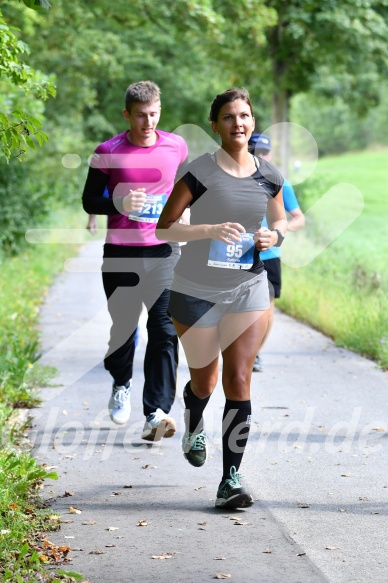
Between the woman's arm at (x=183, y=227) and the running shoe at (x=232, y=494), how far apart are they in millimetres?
1203

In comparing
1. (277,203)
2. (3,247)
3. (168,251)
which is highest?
(277,203)

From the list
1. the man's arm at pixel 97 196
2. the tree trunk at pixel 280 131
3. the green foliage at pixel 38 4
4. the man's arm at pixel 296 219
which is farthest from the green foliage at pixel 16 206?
the green foliage at pixel 38 4

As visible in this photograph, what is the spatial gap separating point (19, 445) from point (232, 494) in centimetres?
206

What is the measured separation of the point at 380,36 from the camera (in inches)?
1022

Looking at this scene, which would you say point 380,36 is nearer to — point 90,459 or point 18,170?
point 18,170

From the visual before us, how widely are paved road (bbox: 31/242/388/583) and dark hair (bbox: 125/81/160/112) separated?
2.22m

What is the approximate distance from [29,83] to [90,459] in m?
2.39

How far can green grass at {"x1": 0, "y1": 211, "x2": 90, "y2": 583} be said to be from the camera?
4750mm

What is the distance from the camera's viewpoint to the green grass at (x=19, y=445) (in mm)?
4750

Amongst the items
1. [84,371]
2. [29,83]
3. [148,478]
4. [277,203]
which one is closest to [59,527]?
[148,478]

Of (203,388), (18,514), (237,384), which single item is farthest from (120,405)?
(18,514)

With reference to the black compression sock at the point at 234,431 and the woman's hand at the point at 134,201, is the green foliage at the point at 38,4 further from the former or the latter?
the black compression sock at the point at 234,431

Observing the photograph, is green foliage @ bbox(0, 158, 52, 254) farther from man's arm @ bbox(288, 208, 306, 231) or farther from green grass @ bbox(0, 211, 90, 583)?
man's arm @ bbox(288, 208, 306, 231)

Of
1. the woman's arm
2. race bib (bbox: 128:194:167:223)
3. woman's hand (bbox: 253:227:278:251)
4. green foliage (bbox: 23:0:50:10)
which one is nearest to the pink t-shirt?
race bib (bbox: 128:194:167:223)
